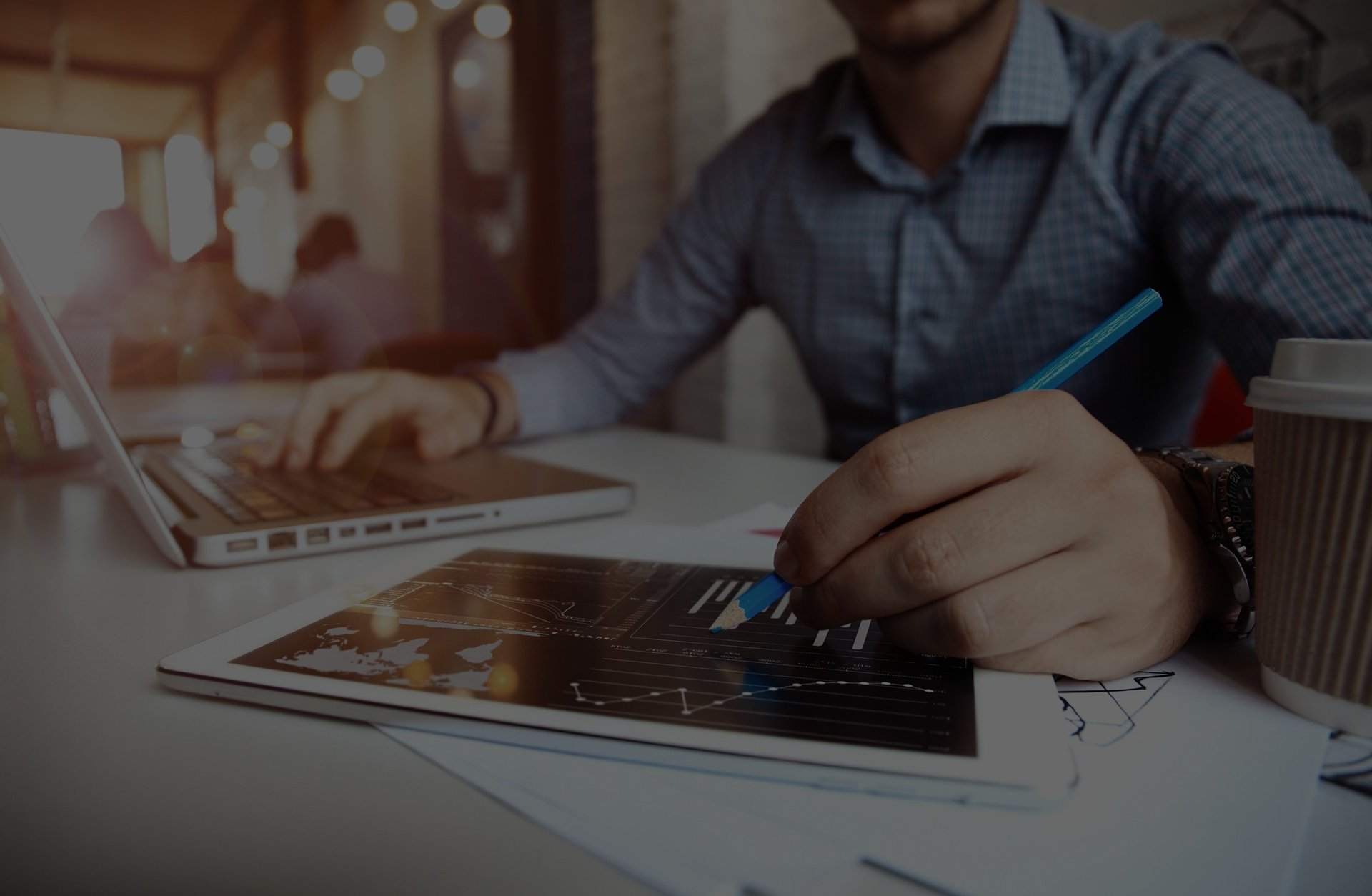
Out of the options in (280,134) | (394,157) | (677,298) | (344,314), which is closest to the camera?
(677,298)

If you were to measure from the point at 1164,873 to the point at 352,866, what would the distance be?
24 cm

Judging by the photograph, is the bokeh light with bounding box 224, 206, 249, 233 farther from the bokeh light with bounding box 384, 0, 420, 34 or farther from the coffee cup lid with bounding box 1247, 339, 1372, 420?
the coffee cup lid with bounding box 1247, 339, 1372, 420

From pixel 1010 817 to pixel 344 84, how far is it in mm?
6438

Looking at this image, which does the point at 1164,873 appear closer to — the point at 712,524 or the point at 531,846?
the point at 531,846

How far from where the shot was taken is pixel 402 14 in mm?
4992

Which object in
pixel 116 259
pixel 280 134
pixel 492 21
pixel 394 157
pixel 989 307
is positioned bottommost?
pixel 989 307

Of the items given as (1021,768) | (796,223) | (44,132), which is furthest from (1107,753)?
(44,132)

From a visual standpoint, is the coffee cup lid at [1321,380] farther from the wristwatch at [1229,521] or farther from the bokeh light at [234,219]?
the bokeh light at [234,219]

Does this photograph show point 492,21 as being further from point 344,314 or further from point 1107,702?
point 1107,702

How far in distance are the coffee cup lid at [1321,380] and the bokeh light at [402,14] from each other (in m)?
5.51

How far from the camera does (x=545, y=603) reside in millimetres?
427

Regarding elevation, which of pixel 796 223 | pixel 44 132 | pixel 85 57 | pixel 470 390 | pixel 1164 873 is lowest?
pixel 1164 873

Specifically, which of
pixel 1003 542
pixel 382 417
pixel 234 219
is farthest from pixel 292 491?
pixel 234 219

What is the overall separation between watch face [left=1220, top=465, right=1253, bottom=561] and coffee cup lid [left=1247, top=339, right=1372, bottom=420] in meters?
0.10
